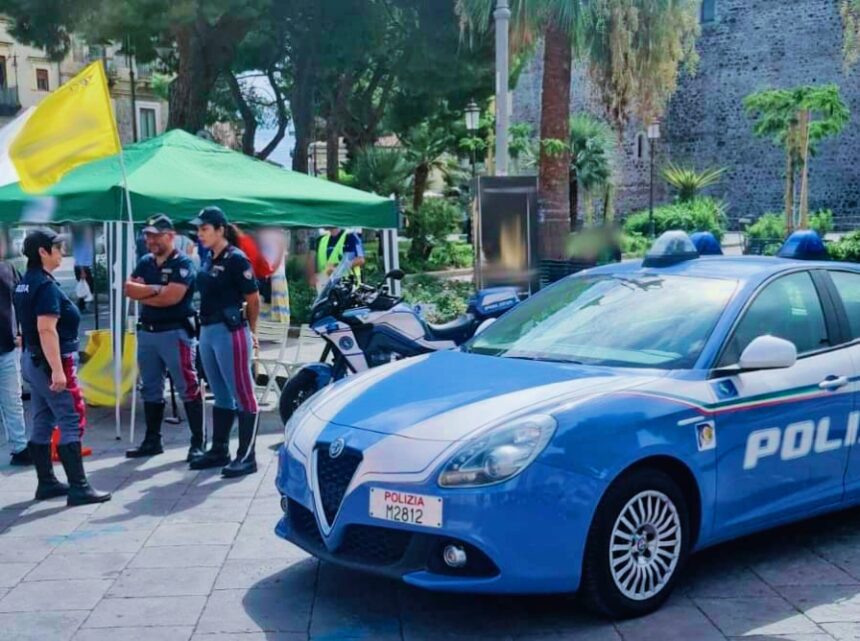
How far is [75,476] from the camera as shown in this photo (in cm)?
649

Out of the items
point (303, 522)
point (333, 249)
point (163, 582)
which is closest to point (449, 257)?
point (333, 249)

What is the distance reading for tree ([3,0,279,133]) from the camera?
17.7 metres

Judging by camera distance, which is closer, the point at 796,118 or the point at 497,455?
the point at 497,455

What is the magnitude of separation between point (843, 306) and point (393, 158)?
923 inches

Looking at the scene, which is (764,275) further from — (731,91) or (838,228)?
(731,91)

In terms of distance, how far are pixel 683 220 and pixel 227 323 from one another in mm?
29512

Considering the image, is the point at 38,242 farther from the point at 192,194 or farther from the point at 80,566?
the point at 192,194

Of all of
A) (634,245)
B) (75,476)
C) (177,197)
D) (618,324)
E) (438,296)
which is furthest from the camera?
(634,245)

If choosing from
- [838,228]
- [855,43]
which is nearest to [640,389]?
[855,43]

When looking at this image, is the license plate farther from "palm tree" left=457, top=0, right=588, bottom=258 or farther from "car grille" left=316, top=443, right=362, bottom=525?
"palm tree" left=457, top=0, right=588, bottom=258

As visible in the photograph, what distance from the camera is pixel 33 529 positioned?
6.03 meters

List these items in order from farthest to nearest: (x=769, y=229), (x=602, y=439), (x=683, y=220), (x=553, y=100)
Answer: (x=683, y=220) < (x=769, y=229) < (x=553, y=100) < (x=602, y=439)

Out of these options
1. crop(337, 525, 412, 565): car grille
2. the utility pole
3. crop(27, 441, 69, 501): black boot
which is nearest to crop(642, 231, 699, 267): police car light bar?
crop(337, 525, 412, 565): car grille

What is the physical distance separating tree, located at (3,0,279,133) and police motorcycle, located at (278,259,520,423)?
10587 millimetres
